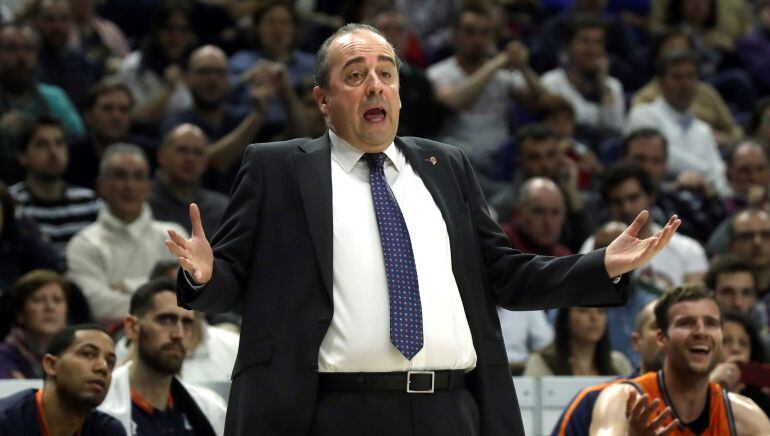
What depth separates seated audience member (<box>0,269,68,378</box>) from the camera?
6.52 meters

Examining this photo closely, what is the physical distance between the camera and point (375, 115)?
3.43 m

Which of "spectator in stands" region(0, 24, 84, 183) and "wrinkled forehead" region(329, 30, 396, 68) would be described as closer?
"wrinkled forehead" region(329, 30, 396, 68)

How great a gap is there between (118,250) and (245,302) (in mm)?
4336

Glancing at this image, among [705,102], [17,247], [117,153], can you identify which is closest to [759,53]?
[705,102]

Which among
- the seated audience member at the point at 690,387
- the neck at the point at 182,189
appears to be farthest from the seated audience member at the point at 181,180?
the seated audience member at the point at 690,387

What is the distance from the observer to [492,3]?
36.2 ft

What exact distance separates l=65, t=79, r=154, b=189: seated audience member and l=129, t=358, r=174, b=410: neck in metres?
3.14

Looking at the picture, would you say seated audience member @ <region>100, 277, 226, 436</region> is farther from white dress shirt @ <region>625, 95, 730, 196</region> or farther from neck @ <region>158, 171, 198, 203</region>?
white dress shirt @ <region>625, 95, 730, 196</region>

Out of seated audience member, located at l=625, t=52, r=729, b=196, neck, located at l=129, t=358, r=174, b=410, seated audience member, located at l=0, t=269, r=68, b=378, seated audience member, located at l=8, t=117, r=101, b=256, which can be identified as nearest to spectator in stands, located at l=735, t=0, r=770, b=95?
seated audience member, located at l=625, t=52, r=729, b=196

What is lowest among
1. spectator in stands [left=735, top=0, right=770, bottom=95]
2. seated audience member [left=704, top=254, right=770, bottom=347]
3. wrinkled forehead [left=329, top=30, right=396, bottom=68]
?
wrinkled forehead [left=329, top=30, right=396, bottom=68]

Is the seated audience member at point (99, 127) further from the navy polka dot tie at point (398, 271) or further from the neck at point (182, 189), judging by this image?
the navy polka dot tie at point (398, 271)

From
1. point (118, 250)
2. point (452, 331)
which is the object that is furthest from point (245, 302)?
point (118, 250)

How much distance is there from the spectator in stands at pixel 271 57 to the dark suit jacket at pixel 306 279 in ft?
18.5

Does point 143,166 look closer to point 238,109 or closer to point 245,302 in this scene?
point 238,109
